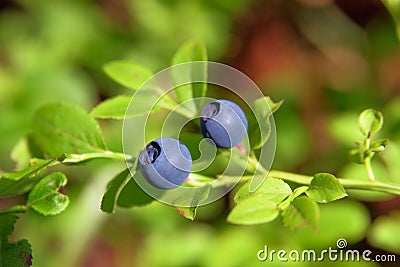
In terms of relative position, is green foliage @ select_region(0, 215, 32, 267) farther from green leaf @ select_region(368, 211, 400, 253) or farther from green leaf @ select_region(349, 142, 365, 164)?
green leaf @ select_region(368, 211, 400, 253)

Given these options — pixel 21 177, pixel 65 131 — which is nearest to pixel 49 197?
Answer: pixel 21 177

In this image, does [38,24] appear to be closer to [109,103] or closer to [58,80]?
[58,80]

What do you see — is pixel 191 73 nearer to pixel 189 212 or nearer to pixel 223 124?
pixel 223 124

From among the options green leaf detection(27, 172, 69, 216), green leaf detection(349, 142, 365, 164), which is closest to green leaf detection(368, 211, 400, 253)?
green leaf detection(349, 142, 365, 164)

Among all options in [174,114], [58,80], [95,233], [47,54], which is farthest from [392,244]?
[47,54]

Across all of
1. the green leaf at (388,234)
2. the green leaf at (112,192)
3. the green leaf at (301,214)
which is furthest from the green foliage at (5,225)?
the green leaf at (388,234)

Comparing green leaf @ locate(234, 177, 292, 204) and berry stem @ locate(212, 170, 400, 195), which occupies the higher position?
berry stem @ locate(212, 170, 400, 195)

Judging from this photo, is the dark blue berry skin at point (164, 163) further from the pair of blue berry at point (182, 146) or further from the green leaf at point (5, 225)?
the green leaf at point (5, 225)
